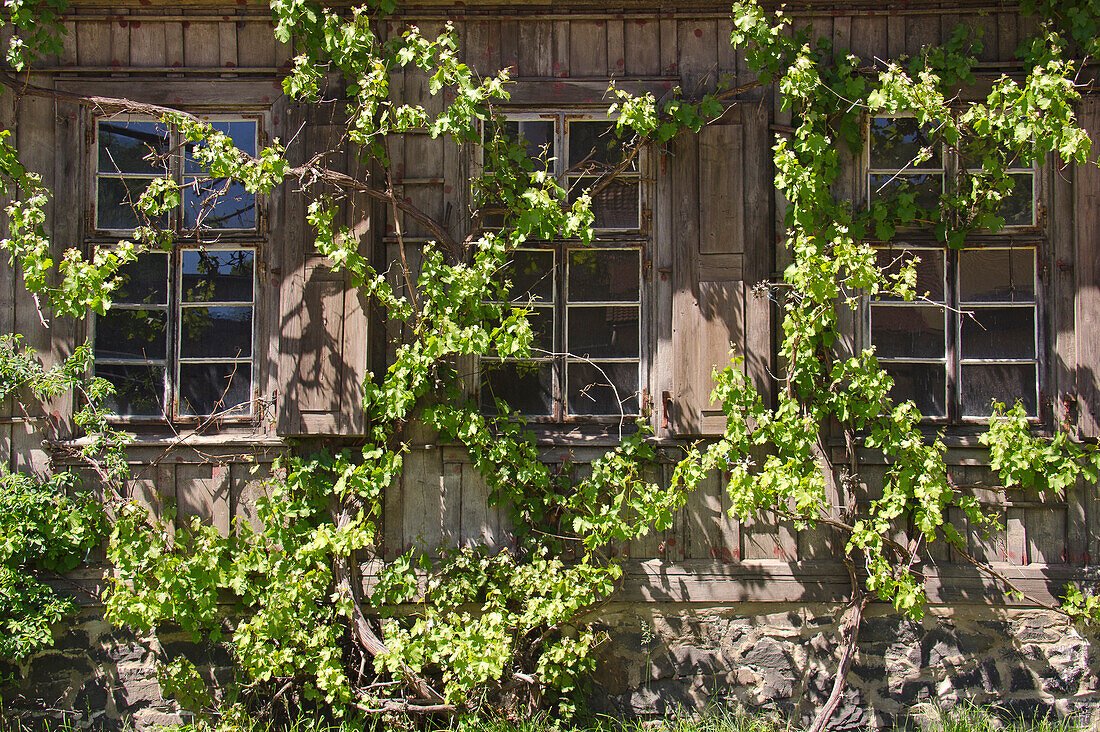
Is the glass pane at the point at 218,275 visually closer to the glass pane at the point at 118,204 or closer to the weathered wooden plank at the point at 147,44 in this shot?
the glass pane at the point at 118,204

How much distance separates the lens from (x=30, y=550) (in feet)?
13.4

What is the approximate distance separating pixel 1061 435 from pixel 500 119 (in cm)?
341

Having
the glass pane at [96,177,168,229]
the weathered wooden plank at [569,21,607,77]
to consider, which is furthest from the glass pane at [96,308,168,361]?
the weathered wooden plank at [569,21,607,77]

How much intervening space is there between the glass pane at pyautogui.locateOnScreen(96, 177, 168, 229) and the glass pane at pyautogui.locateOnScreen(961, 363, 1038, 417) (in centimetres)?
469

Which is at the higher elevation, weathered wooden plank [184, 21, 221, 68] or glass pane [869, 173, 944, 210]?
weathered wooden plank [184, 21, 221, 68]

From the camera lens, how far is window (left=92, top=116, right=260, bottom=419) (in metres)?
4.42

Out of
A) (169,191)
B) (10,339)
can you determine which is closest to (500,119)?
(169,191)

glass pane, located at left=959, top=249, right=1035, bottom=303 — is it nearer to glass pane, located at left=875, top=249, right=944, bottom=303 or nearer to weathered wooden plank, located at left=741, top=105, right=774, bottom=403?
glass pane, located at left=875, top=249, right=944, bottom=303

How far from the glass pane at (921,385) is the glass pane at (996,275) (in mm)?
A: 464

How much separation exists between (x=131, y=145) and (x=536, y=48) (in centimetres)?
239

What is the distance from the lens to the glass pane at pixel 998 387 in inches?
173

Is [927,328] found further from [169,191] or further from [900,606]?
[169,191]

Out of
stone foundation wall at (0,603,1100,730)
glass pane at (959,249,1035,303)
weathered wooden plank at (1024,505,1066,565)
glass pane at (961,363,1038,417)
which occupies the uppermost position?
glass pane at (959,249,1035,303)

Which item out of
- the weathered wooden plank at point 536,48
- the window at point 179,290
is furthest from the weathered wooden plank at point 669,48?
the window at point 179,290
